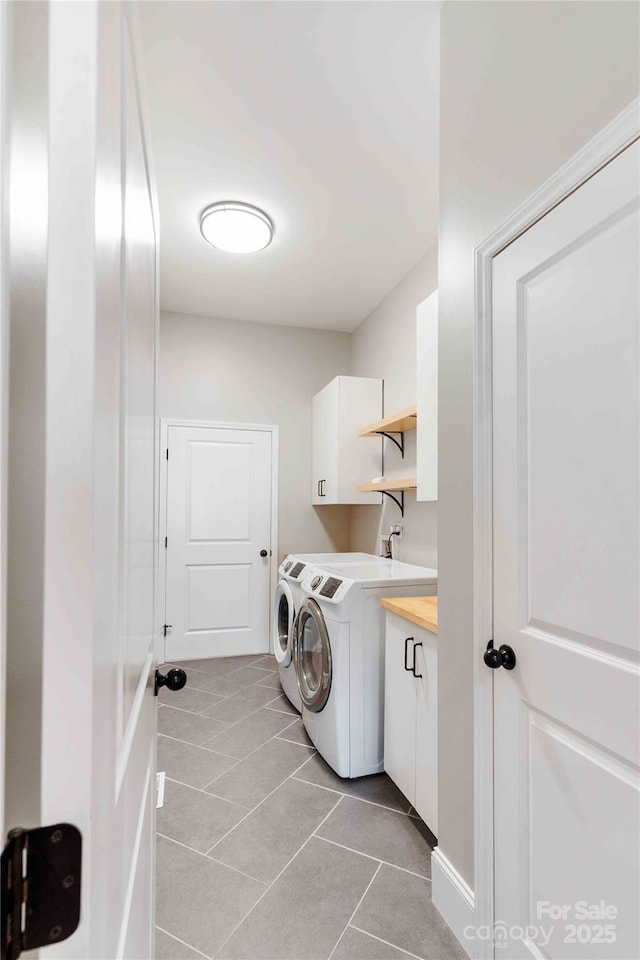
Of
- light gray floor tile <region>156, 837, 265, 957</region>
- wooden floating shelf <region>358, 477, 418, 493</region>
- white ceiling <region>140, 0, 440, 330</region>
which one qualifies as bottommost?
light gray floor tile <region>156, 837, 265, 957</region>

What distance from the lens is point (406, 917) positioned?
1.48 m

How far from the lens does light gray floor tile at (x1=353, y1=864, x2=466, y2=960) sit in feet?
4.50

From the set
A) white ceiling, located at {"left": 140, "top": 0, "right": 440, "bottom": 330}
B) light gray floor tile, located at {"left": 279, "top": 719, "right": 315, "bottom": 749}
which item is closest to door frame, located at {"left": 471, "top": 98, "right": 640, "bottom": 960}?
white ceiling, located at {"left": 140, "top": 0, "right": 440, "bottom": 330}

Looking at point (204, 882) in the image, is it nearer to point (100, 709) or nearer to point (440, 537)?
point (440, 537)

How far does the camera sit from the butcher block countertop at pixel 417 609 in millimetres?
1763

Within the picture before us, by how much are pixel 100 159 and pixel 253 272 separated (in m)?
3.19

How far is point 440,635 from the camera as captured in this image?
158cm

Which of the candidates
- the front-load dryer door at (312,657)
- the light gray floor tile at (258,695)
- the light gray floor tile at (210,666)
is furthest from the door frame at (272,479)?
the front-load dryer door at (312,657)

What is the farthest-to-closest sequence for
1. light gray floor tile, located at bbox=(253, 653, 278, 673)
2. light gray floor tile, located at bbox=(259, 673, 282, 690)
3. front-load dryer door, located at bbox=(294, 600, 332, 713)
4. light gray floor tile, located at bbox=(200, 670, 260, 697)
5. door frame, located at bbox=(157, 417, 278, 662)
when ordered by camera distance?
door frame, located at bbox=(157, 417, 278, 662), light gray floor tile, located at bbox=(253, 653, 278, 673), light gray floor tile, located at bbox=(259, 673, 282, 690), light gray floor tile, located at bbox=(200, 670, 260, 697), front-load dryer door, located at bbox=(294, 600, 332, 713)

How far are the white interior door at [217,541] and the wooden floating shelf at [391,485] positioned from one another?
3.90 feet

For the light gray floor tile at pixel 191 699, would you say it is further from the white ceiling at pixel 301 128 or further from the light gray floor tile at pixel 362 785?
the white ceiling at pixel 301 128

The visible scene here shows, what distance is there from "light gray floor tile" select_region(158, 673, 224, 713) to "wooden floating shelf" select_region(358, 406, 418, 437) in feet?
6.68

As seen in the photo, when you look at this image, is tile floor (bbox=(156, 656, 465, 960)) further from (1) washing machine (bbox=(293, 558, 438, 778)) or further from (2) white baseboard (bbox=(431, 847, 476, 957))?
(1) washing machine (bbox=(293, 558, 438, 778))

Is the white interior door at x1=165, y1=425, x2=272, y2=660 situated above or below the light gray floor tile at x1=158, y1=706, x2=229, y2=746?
above
